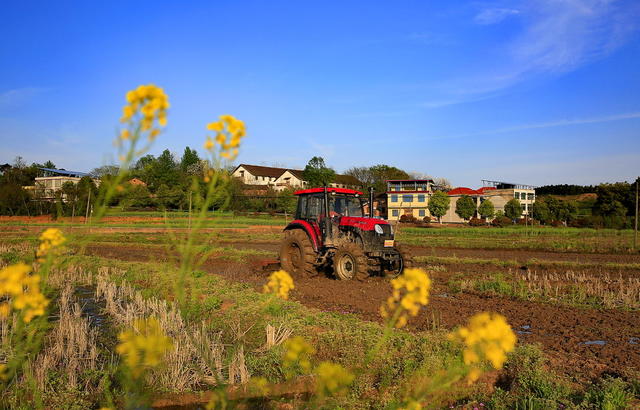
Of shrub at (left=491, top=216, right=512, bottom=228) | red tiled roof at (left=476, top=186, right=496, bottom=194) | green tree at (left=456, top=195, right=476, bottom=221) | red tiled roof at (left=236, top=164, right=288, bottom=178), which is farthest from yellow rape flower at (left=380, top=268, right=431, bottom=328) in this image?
red tiled roof at (left=236, top=164, right=288, bottom=178)

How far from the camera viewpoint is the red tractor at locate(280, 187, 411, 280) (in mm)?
9875

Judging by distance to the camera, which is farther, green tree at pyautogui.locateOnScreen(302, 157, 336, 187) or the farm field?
green tree at pyautogui.locateOnScreen(302, 157, 336, 187)

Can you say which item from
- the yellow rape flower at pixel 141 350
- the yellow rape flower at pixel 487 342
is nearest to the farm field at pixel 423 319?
the yellow rape flower at pixel 141 350

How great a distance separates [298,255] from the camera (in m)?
11.0

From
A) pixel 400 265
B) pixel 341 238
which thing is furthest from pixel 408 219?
pixel 341 238

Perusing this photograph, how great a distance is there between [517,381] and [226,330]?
361 centimetres

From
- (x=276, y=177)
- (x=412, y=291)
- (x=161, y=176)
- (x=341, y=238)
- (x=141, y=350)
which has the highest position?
(x=276, y=177)

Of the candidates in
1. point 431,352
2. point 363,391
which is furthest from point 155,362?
point 431,352

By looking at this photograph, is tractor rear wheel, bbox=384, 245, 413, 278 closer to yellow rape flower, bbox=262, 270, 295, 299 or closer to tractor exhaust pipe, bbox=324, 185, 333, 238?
tractor exhaust pipe, bbox=324, 185, 333, 238

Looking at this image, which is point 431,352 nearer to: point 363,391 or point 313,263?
point 363,391

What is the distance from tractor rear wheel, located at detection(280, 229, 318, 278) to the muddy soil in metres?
0.30

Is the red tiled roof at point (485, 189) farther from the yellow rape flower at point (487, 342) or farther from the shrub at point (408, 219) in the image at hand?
the yellow rape flower at point (487, 342)

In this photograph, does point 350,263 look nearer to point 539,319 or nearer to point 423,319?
point 423,319

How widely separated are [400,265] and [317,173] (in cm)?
4861
